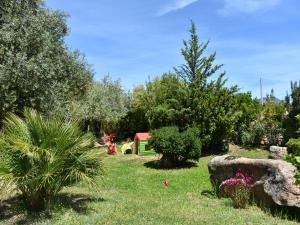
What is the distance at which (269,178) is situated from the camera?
29.3ft

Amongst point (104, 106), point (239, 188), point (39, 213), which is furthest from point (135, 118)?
point (39, 213)

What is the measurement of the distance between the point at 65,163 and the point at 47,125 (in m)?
0.79

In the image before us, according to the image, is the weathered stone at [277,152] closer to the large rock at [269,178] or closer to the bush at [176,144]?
the bush at [176,144]

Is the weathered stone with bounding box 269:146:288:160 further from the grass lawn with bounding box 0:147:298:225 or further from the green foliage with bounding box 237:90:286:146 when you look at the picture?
the grass lawn with bounding box 0:147:298:225

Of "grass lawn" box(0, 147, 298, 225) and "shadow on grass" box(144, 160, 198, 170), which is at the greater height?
"shadow on grass" box(144, 160, 198, 170)

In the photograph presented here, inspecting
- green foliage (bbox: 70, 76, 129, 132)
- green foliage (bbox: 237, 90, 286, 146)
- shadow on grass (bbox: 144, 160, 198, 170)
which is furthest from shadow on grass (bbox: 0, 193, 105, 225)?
green foliage (bbox: 70, 76, 129, 132)

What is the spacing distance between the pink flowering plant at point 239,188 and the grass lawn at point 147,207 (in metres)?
0.18

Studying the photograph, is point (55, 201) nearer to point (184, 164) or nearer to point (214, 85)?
point (184, 164)

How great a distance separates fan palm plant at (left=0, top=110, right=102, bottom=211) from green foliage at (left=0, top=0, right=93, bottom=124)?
153 inches

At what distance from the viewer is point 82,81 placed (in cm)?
1794

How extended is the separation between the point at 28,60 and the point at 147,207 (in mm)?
5923

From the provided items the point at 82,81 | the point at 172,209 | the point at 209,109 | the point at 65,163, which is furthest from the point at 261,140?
the point at 65,163

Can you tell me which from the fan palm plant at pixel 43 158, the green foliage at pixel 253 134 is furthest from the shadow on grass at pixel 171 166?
the fan palm plant at pixel 43 158

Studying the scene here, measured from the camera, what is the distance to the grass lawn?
25.0ft
